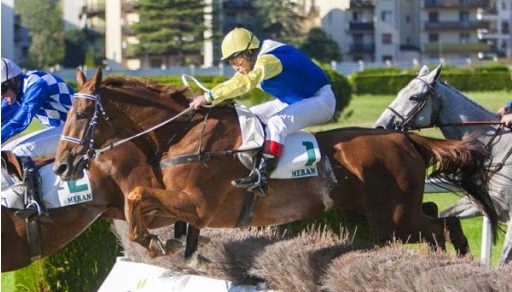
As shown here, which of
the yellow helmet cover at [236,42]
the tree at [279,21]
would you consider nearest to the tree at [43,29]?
the tree at [279,21]

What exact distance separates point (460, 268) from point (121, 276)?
114 inches

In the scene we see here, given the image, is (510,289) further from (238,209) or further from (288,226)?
(288,226)

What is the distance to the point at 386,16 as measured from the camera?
3004 inches

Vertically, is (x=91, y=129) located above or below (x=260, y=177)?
above

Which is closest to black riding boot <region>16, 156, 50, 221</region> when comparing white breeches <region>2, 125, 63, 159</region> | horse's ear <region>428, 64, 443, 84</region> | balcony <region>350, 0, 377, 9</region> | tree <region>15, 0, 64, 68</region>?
white breeches <region>2, 125, 63, 159</region>

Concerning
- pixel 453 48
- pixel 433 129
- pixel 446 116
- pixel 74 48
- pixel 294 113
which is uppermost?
pixel 74 48

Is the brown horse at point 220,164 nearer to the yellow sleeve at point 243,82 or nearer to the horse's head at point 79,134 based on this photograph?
the horse's head at point 79,134

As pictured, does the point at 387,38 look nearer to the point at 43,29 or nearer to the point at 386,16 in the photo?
the point at 386,16

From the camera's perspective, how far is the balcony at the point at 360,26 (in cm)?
7600

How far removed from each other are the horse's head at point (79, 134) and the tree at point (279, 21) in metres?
60.1

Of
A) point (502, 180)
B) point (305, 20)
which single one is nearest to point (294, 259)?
point (502, 180)

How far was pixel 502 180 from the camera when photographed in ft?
25.1

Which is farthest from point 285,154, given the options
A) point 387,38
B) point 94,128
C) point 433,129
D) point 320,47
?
point 387,38

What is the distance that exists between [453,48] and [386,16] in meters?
5.86
